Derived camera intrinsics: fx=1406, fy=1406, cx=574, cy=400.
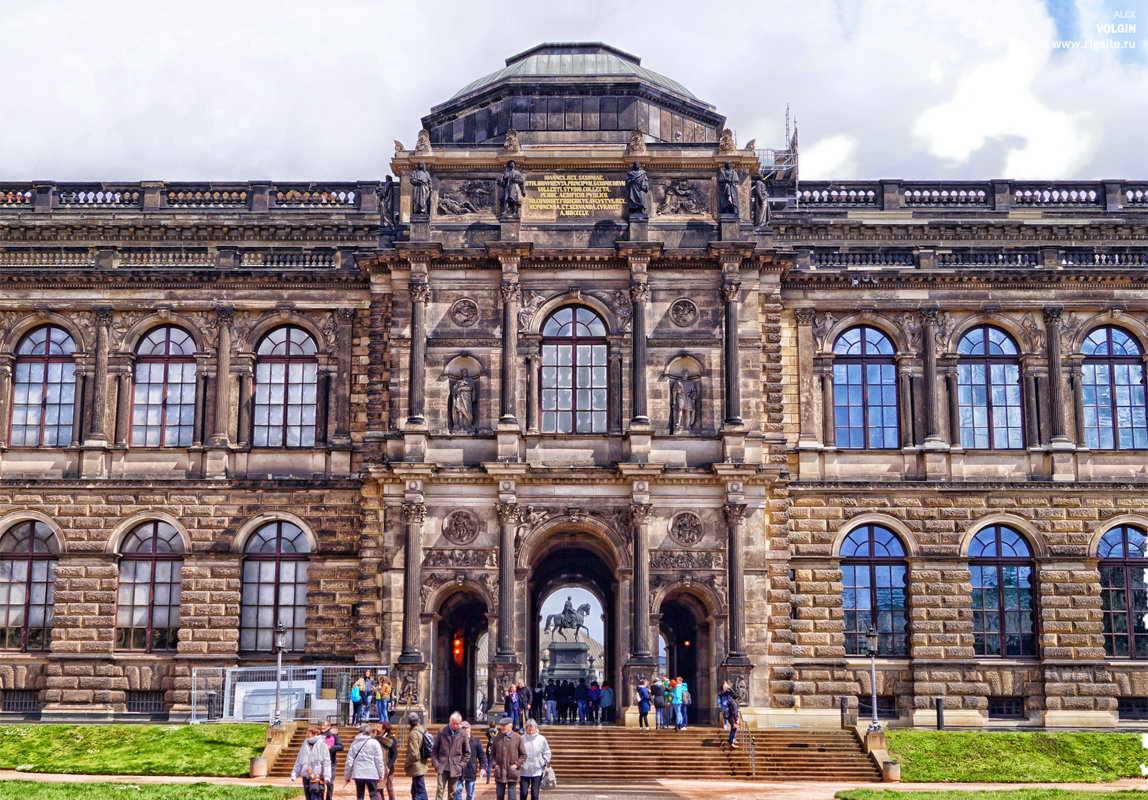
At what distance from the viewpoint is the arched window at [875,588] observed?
41.9m

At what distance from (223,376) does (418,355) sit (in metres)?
6.76

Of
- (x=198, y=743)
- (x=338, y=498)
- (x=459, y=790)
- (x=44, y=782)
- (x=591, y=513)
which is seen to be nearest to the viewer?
(x=459, y=790)

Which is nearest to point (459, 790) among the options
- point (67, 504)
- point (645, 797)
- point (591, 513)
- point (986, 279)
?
point (645, 797)

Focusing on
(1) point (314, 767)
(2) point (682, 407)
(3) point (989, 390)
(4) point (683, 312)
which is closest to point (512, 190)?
(4) point (683, 312)

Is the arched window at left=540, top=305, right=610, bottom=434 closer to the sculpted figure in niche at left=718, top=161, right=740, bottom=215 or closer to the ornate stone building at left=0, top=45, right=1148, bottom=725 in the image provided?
the ornate stone building at left=0, top=45, right=1148, bottom=725

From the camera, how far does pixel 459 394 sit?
40.4 m

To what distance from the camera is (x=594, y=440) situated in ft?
133

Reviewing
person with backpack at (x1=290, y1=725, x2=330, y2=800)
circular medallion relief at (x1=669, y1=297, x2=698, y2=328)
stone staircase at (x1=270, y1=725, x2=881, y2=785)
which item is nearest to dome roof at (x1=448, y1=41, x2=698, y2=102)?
circular medallion relief at (x1=669, y1=297, x2=698, y2=328)

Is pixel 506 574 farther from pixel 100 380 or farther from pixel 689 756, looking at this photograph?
pixel 100 380

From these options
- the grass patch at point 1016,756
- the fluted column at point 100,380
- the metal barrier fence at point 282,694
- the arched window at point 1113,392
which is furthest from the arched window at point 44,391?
the arched window at point 1113,392

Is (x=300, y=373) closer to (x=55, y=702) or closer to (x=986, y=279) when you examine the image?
(x=55, y=702)

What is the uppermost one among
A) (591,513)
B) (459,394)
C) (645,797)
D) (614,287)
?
(614,287)

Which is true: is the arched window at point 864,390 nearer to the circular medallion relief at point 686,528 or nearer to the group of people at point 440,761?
the circular medallion relief at point 686,528

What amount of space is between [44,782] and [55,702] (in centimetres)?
1470
